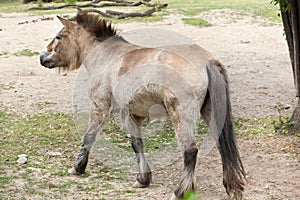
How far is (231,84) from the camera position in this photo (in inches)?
376

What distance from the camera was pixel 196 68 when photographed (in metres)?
4.66

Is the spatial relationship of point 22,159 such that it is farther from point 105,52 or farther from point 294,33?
point 294,33

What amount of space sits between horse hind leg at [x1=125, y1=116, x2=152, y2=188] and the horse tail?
→ 0.82 metres

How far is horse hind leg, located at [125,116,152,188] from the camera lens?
5.21 metres

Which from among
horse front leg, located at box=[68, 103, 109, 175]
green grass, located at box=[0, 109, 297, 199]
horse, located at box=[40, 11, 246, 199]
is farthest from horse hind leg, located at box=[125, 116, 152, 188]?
horse front leg, located at box=[68, 103, 109, 175]

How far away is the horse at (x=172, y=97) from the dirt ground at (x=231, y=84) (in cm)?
38

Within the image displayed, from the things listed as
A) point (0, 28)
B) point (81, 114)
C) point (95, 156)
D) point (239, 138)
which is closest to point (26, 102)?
point (81, 114)

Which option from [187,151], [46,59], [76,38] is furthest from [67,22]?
[187,151]

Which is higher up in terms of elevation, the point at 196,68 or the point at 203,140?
the point at 196,68

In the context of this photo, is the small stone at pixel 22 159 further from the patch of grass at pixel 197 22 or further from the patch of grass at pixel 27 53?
the patch of grass at pixel 197 22

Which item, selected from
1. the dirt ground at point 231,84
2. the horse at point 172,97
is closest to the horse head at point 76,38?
the horse at point 172,97

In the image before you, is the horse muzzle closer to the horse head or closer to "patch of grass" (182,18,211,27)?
the horse head

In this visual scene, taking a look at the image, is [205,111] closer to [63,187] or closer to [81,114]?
[63,187]

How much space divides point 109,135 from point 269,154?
2027 mm
